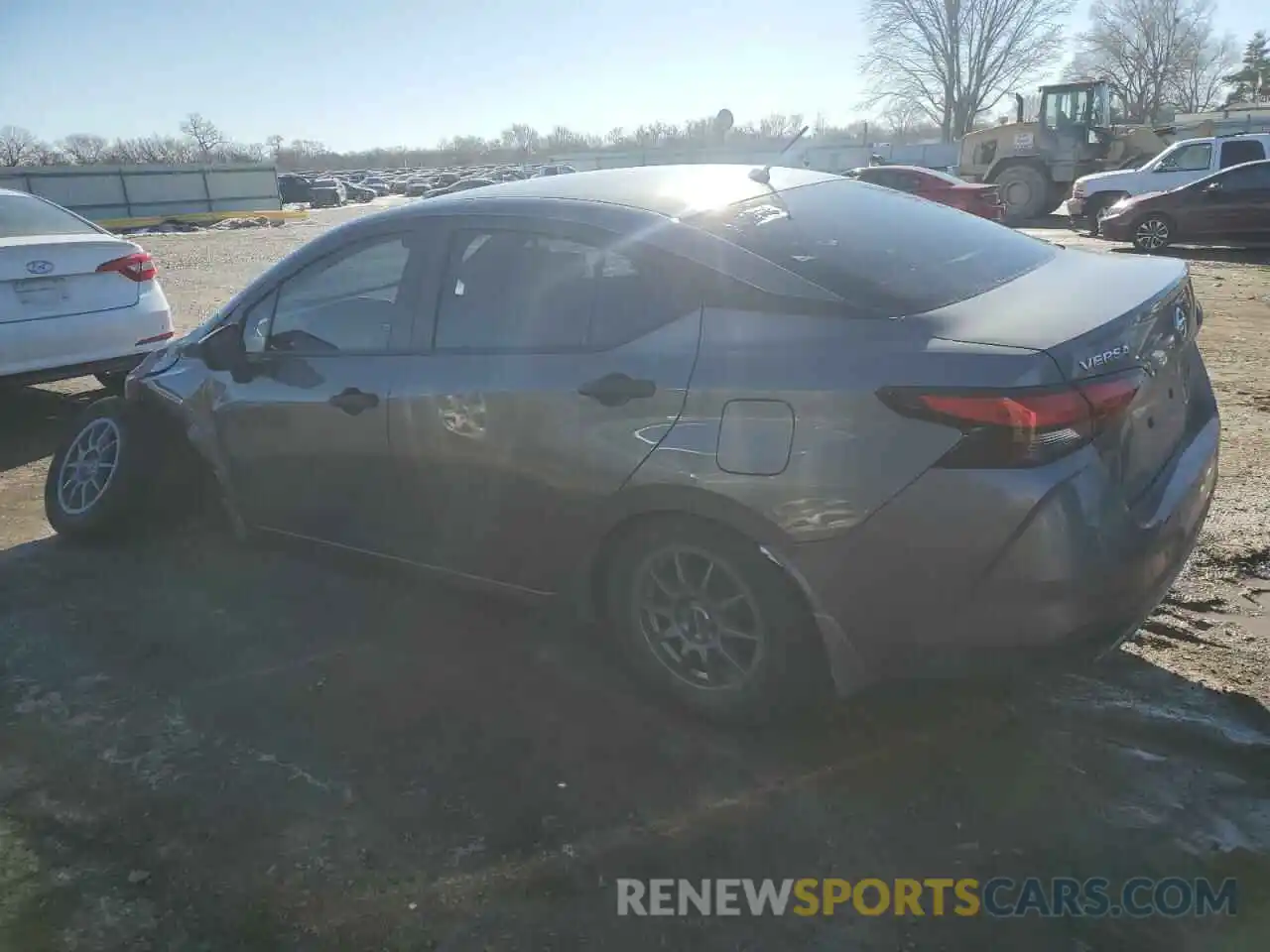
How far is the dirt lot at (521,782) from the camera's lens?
2268 millimetres

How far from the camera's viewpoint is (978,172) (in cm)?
2653

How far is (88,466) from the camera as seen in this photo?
4.58 metres

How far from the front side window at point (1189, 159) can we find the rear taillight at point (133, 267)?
18.3 m

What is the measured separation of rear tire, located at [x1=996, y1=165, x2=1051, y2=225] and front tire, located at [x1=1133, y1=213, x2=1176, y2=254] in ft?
27.0

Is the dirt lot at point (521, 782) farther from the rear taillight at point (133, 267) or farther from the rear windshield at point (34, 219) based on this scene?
the rear windshield at point (34, 219)

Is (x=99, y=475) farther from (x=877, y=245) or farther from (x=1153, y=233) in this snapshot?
(x=1153, y=233)

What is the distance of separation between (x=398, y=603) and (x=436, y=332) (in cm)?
124

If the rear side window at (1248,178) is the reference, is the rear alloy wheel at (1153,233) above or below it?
below

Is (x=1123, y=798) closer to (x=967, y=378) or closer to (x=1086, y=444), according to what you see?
(x=1086, y=444)

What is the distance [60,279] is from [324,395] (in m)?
3.86

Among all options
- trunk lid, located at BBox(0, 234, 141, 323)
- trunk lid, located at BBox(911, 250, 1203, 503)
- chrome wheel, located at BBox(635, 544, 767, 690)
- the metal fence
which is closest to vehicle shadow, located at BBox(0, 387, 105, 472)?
trunk lid, located at BBox(0, 234, 141, 323)

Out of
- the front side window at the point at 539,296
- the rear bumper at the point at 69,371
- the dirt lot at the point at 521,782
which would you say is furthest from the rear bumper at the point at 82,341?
the front side window at the point at 539,296

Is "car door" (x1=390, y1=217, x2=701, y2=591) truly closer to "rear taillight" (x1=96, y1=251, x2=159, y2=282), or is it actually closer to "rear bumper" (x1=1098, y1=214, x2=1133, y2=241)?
"rear taillight" (x1=96, y1=251, x2=159, y2=282)

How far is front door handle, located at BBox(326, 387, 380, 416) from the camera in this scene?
338 cm
